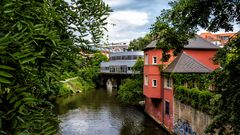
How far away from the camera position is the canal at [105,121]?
23.8 meters

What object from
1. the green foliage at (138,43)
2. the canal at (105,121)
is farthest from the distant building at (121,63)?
the canal at (105,121)

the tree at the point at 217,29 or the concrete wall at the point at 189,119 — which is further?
the concrete wall at the point at 189,119

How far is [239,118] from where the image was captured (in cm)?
618

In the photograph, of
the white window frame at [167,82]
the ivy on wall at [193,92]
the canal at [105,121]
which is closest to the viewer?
the ivy on wall at [193,92]

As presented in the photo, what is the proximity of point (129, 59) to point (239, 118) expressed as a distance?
51489mm

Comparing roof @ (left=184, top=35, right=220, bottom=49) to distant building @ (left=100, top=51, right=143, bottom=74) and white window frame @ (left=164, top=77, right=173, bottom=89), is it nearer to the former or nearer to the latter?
white window frame @ (left=164, top=77, right=173, bottom=89)

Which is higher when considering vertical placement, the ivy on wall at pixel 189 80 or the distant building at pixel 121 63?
the distant building at pixel 121 63

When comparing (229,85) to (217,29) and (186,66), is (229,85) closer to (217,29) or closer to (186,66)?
(217,29)

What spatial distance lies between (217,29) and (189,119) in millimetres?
13553

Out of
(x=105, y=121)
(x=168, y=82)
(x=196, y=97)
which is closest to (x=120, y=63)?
(x=105, y=121)

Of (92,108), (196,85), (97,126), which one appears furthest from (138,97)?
(196,85)

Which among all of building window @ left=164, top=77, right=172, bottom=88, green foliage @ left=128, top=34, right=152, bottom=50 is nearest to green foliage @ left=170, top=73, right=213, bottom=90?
building window @ left=164, top=77, right=172, bottom=88

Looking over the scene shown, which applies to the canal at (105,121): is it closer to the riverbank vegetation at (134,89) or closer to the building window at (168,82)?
the riverbank vegetation at (134,89)

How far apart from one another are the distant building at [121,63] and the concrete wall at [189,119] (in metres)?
31.4
